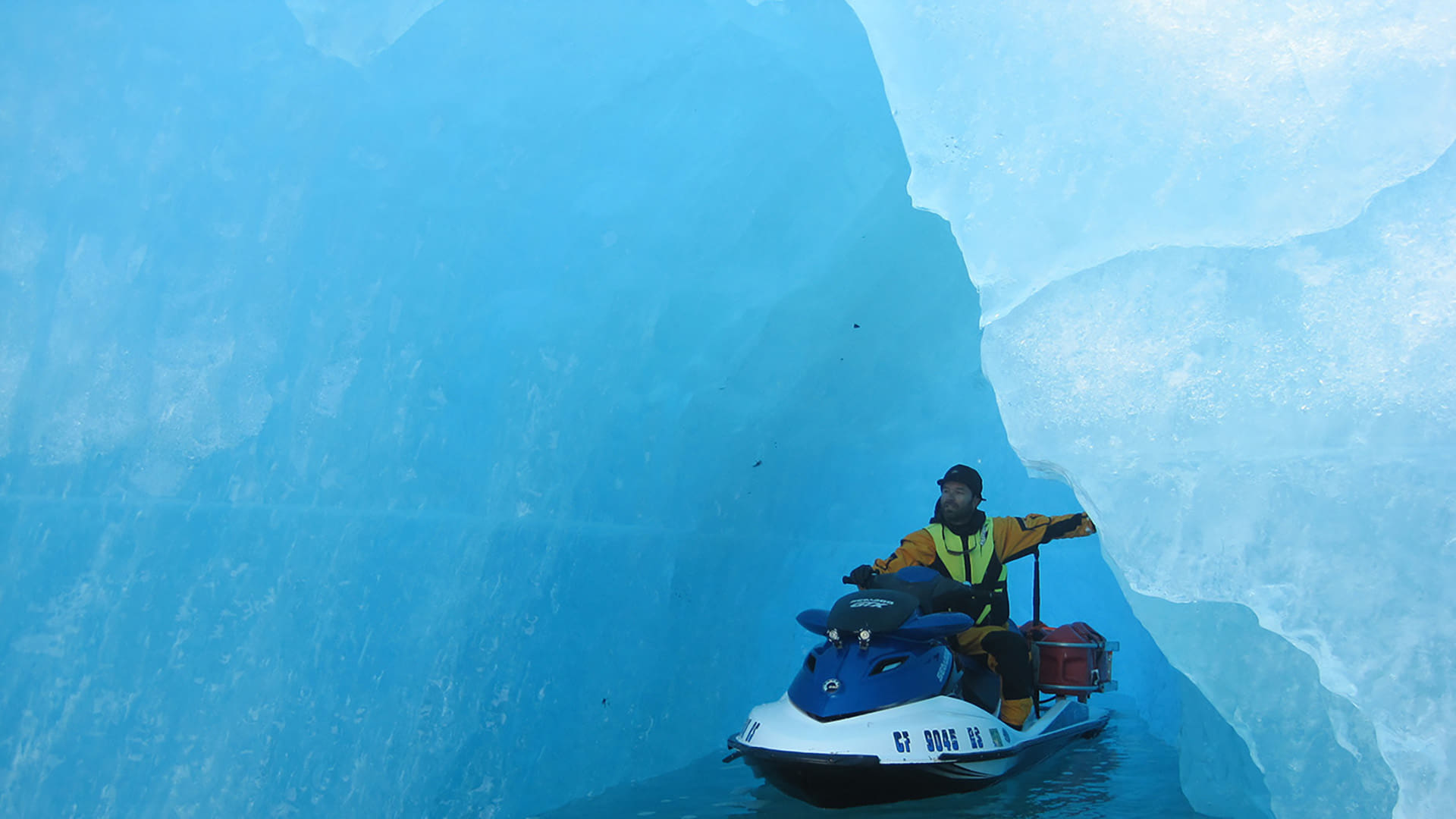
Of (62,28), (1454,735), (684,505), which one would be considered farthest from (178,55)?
(1454,735)

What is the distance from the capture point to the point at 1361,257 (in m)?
2.82

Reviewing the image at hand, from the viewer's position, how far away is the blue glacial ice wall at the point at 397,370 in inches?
123

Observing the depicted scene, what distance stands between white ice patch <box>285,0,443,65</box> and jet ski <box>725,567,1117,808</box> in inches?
99.0

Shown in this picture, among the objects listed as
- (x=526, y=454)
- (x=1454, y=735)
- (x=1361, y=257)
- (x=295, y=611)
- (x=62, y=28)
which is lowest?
(x=295, y=611)

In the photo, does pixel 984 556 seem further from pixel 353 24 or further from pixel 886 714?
pixel 353 24

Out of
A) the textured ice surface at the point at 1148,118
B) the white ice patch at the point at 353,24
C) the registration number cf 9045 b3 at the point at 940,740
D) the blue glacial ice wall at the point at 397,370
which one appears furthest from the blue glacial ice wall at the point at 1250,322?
the white ice patch at the point at 353,24

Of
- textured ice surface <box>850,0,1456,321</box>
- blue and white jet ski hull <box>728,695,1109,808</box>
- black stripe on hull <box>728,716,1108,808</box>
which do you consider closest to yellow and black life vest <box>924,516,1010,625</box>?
blue and white jet ski hull <box>728,695,1109,808</box>

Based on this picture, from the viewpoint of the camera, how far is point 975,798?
13.8 ft

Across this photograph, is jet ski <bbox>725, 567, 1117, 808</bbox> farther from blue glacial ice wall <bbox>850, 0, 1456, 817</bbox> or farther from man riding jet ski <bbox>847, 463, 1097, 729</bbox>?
blue glacial ice wall <bbox>850, 0, 1456, 817</bbox>

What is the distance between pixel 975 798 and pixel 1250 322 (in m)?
2.15

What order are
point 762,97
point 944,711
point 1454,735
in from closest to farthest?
point 1454,735, point 944,711, point 762,97

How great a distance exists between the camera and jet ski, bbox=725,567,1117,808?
11.8 ft

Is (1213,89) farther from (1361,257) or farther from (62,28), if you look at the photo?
(62,28)

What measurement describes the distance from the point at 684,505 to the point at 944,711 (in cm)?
207
